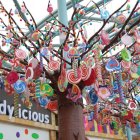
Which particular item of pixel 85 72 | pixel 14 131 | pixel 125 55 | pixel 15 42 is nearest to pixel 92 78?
pixel 85 72

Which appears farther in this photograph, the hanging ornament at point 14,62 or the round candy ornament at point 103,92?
the hanging ornament at point 14,62

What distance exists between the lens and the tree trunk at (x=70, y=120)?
4.24m

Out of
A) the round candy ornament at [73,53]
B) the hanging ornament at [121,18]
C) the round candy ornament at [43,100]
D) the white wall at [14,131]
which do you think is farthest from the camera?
the white wall at [14,131]

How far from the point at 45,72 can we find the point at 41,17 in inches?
251

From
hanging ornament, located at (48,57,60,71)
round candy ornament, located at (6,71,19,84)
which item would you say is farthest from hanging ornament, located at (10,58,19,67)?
hanging ornament, located at (48,57,60,71)

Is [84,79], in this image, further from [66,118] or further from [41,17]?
[41,17]

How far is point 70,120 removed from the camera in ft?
14.2

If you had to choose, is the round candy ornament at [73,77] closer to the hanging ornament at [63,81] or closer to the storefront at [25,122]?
the hanging ornament at [63,81]

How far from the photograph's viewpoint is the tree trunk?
13.9 ft

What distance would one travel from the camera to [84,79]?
164 inches

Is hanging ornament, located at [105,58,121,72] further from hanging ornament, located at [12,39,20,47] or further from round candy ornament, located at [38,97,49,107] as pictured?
hanging ornament, located at [12,39,20,47]

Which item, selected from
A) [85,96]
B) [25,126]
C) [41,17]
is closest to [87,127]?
[25,126]

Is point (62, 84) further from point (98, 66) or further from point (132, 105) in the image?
point (132, 105)

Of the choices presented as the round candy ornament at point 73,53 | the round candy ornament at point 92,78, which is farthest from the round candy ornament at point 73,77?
the round candy ornament at point 73,53
